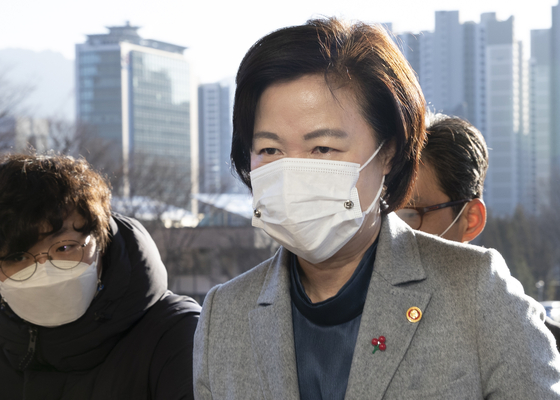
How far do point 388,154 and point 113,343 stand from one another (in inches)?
46.8

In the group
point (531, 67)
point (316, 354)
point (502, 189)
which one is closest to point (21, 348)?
point (316, 354)

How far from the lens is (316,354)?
1381mm

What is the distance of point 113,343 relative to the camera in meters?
2.03

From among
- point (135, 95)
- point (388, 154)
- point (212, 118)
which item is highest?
point (135, 95)

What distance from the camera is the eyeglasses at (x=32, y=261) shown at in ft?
6.39

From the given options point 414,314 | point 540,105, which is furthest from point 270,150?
point 540,105

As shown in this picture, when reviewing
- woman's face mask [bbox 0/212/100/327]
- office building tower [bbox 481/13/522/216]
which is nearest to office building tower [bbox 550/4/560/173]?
office building tower [bbox 481/13/522/216]

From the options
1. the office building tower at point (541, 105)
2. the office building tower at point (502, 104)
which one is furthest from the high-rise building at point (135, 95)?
the office building tower at point (541, 105)

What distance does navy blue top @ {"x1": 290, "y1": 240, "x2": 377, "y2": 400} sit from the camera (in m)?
1.34

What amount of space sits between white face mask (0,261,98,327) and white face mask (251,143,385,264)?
2.95ft

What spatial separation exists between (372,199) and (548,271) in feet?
72.2

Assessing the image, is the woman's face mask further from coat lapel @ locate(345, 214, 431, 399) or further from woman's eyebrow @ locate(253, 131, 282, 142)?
coat lapel @ locate(345, 214, 431, 399)

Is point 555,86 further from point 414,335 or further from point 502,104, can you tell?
point 414,335

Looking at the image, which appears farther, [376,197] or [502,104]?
[502,104]
